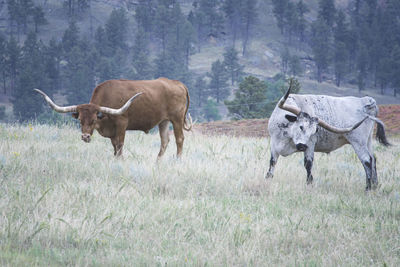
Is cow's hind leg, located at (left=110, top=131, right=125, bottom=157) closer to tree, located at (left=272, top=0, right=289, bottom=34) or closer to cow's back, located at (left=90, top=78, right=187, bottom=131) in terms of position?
cow's back, located at (left=90, top=78, right=187, bottom=131)

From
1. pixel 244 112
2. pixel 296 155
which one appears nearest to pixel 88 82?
pixel 244 112

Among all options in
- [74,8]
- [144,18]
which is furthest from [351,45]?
[74,8]

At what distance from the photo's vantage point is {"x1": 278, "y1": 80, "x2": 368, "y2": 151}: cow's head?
641 centimetres

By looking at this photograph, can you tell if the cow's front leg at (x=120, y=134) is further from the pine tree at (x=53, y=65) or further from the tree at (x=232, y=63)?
the tree at (x=232, y=63)

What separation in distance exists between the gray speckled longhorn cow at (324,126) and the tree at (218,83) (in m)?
66.8

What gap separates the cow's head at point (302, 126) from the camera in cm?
641

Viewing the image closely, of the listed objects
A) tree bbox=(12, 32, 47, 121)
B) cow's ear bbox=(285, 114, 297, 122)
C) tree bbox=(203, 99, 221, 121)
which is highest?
cow's ear bbox=(285, 114, 297, 122)

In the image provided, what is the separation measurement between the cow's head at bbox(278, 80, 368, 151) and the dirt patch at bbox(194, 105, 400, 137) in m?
11.6

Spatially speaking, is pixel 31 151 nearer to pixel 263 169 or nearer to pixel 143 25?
pixel 263 169

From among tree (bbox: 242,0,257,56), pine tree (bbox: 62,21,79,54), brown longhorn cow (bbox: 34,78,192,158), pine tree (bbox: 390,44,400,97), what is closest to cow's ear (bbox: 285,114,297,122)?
brown longhorn cow (bbox: 34,78,192,158)

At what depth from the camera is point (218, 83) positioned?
2923 inches

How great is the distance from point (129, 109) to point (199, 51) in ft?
307

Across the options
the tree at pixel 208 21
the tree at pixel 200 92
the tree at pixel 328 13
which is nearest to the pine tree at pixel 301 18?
the tree at pixel 328 13

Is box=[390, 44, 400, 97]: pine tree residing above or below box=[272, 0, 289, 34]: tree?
below
